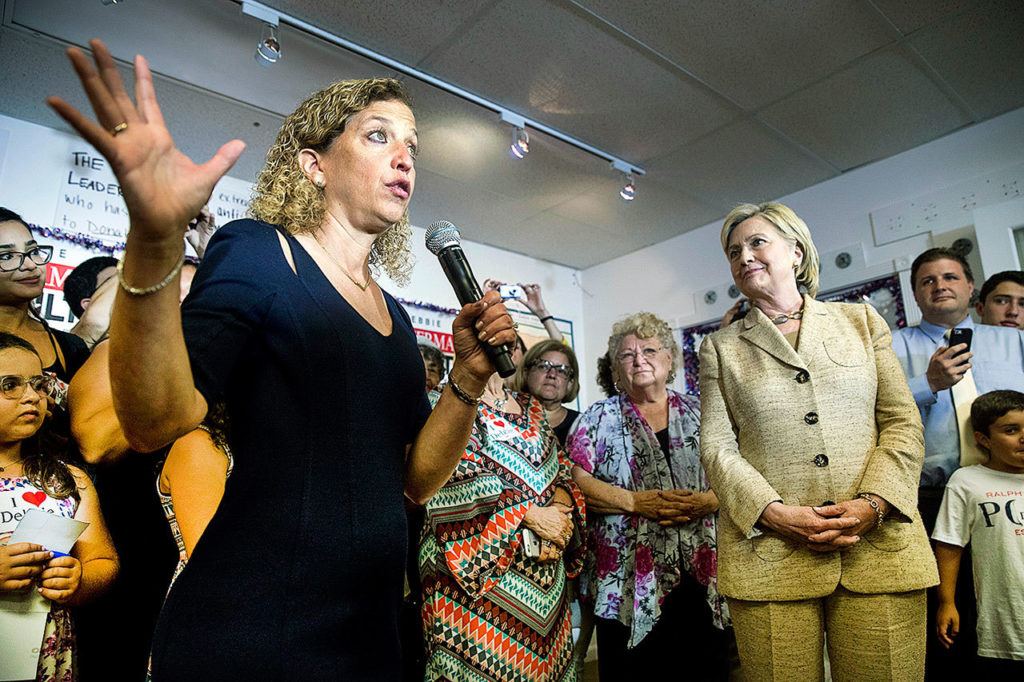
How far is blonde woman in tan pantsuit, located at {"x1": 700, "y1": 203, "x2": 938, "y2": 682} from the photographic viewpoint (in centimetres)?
146

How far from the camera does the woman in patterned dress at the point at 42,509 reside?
1.33 metres

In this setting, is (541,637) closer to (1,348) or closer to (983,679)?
(983,679)

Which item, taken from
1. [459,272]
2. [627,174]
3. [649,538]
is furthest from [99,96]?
[627,174]

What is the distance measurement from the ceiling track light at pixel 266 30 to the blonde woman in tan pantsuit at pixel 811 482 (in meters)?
2.07

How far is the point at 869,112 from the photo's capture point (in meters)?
3.64

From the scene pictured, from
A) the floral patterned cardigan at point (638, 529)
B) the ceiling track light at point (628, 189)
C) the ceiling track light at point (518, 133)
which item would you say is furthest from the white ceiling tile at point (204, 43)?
the floral patterned cardigan at point (638, 529)

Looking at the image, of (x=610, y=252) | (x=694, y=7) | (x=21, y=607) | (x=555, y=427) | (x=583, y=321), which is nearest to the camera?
(x=21, y=607)

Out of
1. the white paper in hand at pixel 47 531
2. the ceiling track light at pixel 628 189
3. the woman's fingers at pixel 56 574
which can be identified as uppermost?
the ceiling track light at pixel 628 189

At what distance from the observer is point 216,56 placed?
302 centimetres

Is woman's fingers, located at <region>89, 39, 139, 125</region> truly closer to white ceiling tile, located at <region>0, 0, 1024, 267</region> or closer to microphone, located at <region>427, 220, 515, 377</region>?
microphone, located at <region>427, 220, 515, 377</region>

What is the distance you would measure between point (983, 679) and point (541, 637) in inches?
59.7

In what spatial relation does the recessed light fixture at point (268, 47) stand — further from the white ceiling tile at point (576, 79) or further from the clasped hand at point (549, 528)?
→ the clasped hand at point (549, 528)

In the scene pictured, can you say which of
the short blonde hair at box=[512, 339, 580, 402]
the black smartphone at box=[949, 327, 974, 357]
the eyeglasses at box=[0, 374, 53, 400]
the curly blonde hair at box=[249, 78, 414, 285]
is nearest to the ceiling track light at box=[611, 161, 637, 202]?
the short blonde hair at box=[512, 339, 580, 402]

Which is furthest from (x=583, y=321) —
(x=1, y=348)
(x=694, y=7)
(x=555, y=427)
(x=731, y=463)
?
(x=1, y=348)
